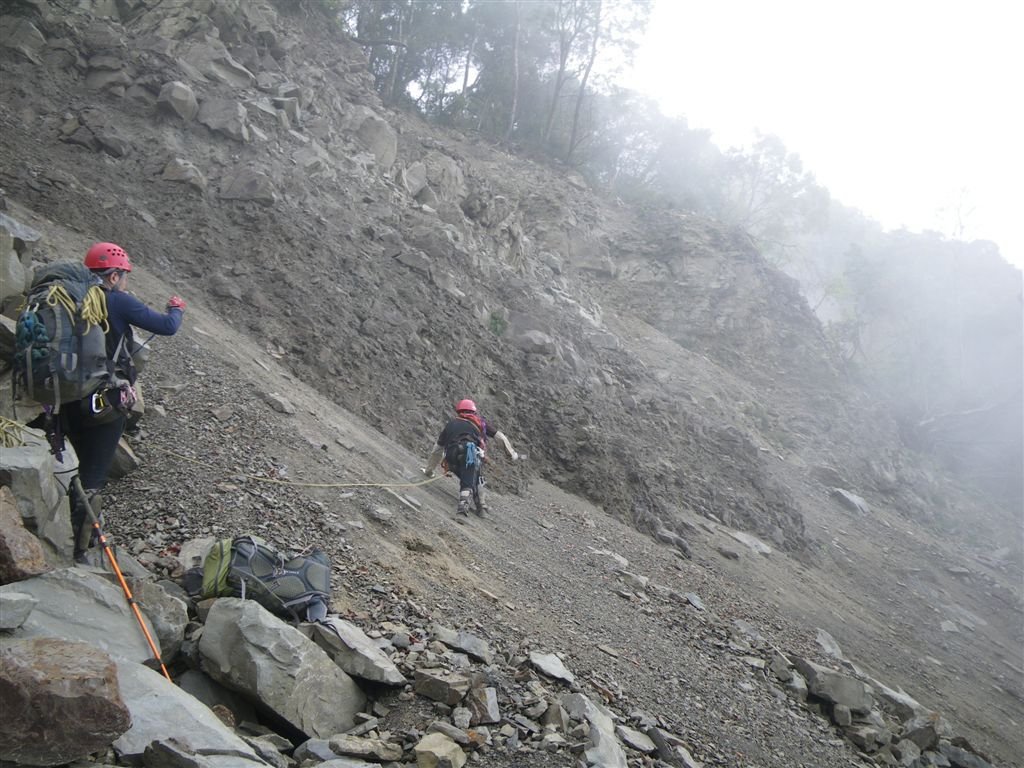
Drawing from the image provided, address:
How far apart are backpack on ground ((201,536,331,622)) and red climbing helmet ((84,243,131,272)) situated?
1858mm

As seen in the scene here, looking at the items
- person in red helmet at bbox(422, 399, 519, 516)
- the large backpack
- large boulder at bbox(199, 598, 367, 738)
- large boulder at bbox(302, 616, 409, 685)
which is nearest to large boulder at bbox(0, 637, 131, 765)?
large boulder at bbox(199, 598, 367, 738)

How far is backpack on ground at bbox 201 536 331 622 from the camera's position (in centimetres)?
411

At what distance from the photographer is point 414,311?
11945mm

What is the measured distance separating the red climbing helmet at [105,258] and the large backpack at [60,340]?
266 millimetres

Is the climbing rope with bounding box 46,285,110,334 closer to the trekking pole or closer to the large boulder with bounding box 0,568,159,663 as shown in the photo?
the trekking pole

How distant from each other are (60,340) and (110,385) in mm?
389

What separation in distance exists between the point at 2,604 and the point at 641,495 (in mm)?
9786

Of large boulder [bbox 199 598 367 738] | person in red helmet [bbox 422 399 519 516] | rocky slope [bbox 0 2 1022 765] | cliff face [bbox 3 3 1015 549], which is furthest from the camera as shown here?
cliff face [bbox 3 3 1015 549]

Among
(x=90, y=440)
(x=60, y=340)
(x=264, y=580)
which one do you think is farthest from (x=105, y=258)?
(x=264, y=580)

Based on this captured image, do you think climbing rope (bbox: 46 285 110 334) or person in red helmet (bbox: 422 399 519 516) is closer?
climbing rope (bbox: 46 285 110 334)

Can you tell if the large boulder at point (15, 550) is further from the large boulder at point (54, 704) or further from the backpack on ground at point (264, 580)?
the backpack on ground at point (264, 580)

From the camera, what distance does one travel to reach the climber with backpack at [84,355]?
3826 mm

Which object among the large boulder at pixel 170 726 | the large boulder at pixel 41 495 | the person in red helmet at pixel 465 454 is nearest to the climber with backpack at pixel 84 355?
the large boulder at pixel 41 495

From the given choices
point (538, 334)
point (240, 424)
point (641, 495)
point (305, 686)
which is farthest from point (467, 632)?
point (538, 334)
